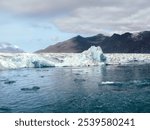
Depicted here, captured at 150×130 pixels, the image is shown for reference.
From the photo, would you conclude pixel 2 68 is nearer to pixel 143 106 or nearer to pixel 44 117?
pixel 143 106

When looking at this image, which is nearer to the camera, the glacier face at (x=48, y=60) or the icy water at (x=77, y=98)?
the icy water at (x=77, y=98)

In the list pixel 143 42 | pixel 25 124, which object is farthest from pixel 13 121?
pixel 143 42

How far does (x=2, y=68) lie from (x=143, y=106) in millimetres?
16030

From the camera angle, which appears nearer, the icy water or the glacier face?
the icy water

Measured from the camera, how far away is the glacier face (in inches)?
927

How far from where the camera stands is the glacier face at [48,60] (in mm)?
23547

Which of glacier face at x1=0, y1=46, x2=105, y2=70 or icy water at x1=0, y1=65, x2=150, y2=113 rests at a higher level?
glacier face at x1=0, y1=46, x2=105, y2=70

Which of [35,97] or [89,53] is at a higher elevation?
[89,53]

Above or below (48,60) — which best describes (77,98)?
below

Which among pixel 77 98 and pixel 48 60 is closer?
pixel 77 98

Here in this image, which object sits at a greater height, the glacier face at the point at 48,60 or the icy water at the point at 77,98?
the glacier face at the point at 48,60

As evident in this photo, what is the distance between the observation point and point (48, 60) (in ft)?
84.3

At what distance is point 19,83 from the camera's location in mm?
14805

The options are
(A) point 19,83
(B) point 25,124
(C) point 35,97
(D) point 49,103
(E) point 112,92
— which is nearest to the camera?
(B) point 25,124
